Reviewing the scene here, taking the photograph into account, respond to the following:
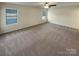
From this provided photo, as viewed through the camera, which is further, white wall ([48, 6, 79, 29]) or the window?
white wall ([48, 6, 79, 29])

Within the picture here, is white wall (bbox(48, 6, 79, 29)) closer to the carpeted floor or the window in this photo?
the carpeted floor

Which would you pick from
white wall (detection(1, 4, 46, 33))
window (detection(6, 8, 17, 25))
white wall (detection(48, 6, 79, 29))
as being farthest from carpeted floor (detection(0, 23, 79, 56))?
white wall (detection(48, 6, 79, 29))

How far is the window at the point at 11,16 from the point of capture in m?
5.91

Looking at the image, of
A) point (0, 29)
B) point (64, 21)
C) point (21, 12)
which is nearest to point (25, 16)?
point (21, 12)

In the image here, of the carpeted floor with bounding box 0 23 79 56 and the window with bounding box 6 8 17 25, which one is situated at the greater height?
the window with bounding box 6 8 17 25

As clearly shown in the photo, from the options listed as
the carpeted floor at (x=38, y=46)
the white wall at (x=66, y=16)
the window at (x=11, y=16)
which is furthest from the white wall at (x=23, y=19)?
the white wall at (x=66, y=16)

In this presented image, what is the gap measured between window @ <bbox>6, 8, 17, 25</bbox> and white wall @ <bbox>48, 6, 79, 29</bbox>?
4.46 meters

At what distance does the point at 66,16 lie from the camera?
27.2ft

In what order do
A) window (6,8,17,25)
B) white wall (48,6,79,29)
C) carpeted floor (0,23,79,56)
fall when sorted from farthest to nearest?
white wall (48,6,79,29) < window (6,8,17,25) < carpeted floor (0,23,79,56)

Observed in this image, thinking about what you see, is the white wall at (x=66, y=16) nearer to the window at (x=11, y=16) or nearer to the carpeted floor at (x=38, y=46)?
the carpeted floor at (x=38, y=46)

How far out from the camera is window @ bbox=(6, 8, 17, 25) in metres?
5.91

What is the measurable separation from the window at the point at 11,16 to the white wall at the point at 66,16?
4459mm

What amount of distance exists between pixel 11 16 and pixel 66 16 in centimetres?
486

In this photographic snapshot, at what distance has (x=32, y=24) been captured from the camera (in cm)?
874
